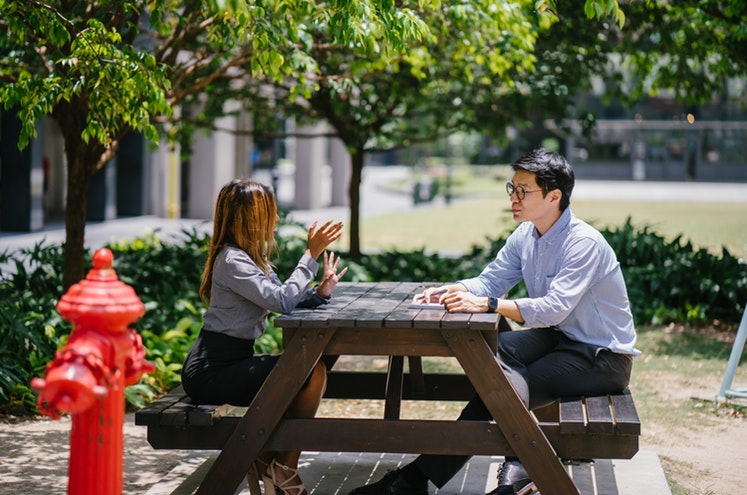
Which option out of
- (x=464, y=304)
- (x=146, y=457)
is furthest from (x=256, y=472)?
(x=146, y=457)

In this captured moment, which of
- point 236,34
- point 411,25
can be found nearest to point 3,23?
point 236,34

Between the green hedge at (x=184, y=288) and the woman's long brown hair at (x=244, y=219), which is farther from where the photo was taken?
the green hedge at (x=184, y=288)

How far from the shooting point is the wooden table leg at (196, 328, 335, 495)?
175 inches

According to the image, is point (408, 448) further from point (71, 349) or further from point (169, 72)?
point (169, 72)

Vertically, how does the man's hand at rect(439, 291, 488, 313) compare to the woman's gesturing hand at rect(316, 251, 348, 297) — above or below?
below

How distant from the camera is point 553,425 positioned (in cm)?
444

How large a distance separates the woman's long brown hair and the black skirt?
1.07 feet

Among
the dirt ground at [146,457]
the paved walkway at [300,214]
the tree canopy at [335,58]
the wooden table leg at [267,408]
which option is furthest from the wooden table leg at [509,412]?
the paved walkway at [300,214]

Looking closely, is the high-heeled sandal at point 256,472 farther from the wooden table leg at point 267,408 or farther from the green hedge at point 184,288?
the green hedge at point 184,288

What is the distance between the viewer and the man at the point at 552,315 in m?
4.71

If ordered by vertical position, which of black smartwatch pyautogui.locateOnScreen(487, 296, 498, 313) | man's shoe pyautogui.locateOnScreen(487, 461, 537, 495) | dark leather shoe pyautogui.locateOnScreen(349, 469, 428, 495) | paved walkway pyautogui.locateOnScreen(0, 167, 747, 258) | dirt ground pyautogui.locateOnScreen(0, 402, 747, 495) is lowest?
dirt ground pyautogui.locateOnScreen(0, 402, 747, 495)

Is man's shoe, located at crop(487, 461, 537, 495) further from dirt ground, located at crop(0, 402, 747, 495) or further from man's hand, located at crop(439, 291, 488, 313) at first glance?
dirt ground, located at crop(0, 402, 747, 495)

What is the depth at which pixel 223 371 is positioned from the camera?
465 cm

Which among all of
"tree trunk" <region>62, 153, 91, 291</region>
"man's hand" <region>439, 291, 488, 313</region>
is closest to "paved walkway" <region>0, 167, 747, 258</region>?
"tree trunk" <region>62, 153, 91, 291</region>
